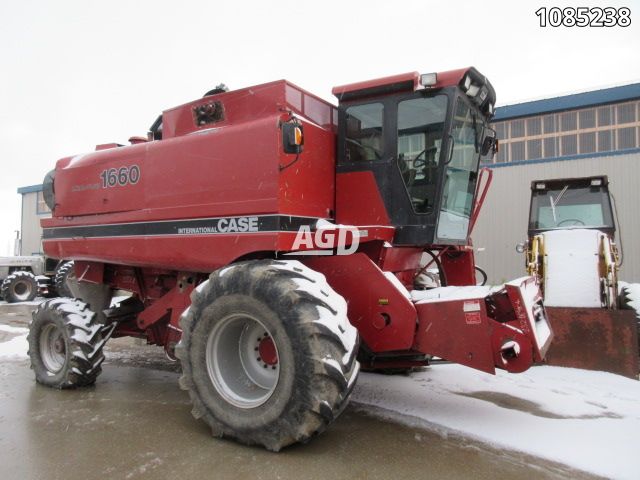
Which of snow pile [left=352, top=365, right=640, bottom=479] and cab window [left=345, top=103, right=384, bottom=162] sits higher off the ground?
cab window [left=345, top=103, right=384, bottom=162]

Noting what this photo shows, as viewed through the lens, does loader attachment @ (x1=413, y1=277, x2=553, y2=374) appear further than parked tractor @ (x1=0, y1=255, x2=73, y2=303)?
→ No

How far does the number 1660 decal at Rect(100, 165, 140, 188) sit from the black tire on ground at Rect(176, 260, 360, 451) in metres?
1.78

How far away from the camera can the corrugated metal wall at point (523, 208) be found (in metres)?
13.6

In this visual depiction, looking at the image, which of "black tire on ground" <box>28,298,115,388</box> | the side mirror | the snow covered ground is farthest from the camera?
the side mirror

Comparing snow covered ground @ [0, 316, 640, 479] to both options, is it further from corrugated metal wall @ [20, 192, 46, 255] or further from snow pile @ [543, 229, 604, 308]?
corrugated metal wall @ [20, 192, 46, 255]

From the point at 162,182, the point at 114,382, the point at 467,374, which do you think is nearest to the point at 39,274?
the point at 114,382

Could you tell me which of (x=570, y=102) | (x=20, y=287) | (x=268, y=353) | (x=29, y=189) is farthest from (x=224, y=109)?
(x=29, y=189)

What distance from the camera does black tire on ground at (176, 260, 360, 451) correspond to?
10.4 feet

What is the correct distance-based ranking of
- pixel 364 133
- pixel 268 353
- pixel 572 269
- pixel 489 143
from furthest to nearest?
pixel 572 269 → pixel 489 143 → pixel 364 133 → pixel 268 353

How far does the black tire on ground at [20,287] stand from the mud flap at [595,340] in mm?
15415

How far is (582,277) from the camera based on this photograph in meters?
6.21

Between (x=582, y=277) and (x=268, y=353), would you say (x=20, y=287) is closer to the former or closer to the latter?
(x=268, y=353)

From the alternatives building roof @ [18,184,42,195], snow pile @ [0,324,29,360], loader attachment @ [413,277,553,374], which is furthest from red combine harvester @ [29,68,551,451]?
building roof @ [18,184,42,195]

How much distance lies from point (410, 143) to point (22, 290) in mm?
15531
